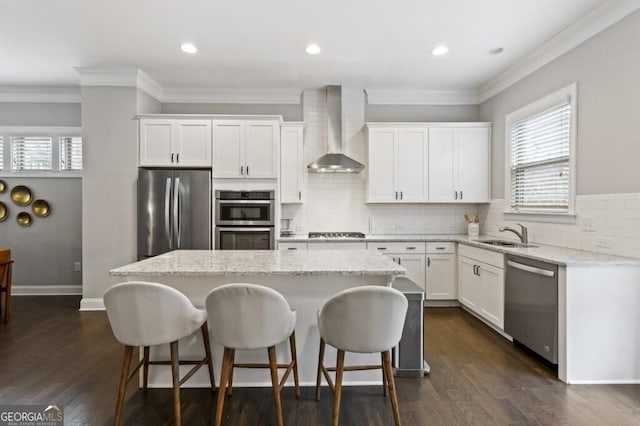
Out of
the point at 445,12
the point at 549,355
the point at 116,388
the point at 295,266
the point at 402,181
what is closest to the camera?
the point at 295,266

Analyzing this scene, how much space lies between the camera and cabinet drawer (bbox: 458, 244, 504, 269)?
3520mm

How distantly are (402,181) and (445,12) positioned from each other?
7.29 feet

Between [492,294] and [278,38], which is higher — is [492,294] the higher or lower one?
the lower one

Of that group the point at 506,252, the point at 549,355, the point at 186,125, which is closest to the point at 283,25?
the point at 186,125

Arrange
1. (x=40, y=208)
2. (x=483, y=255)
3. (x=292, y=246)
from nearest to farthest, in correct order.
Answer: (x=483, y=255) < (x=292, y=246) < (x=40, y=208)

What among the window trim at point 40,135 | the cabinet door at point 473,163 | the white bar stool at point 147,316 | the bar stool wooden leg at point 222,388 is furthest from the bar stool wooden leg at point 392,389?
the window trim at point 40,135

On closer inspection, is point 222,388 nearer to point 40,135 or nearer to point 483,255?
point 483,255

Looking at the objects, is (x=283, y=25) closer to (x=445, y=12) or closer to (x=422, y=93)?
(x=445, y=12)

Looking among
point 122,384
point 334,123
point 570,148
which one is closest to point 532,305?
point 570,148

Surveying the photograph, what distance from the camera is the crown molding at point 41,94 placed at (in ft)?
16.5

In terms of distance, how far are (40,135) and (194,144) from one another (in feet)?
8.51

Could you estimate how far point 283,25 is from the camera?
327 cm

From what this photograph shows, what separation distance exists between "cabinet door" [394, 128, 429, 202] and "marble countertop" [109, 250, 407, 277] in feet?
7.27

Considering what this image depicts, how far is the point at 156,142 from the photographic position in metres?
4.47
